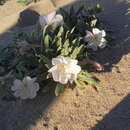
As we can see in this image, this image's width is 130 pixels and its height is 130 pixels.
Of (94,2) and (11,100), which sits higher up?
(11,100)

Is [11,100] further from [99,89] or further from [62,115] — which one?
[99,89]

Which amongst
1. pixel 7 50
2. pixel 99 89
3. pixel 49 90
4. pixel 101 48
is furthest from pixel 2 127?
pixel 101 48

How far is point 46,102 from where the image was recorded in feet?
12.1

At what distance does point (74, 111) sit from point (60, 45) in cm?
91

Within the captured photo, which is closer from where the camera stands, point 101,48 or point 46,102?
point 46,102

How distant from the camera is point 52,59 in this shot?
3537 millimetres

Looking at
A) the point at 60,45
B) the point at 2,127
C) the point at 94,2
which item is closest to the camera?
the point at 2,127

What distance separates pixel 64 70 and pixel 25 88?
0.49m

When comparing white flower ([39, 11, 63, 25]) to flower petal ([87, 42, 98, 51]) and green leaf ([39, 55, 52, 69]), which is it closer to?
flower petal ([87, 42, 98, 51])

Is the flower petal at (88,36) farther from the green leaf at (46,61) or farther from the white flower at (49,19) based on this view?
the green leaf at (46,61)

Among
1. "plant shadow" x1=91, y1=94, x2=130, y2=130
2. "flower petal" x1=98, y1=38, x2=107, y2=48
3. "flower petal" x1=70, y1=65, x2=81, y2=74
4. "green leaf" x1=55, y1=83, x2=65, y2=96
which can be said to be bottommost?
"flower petal" x1=98, y1=38, x2=107, y2=48

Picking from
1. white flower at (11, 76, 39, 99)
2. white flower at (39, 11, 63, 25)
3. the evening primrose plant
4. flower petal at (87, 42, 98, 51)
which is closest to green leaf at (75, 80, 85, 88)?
the evening primrose plant

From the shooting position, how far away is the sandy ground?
11.1ft

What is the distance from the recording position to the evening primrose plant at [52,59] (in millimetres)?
3574
